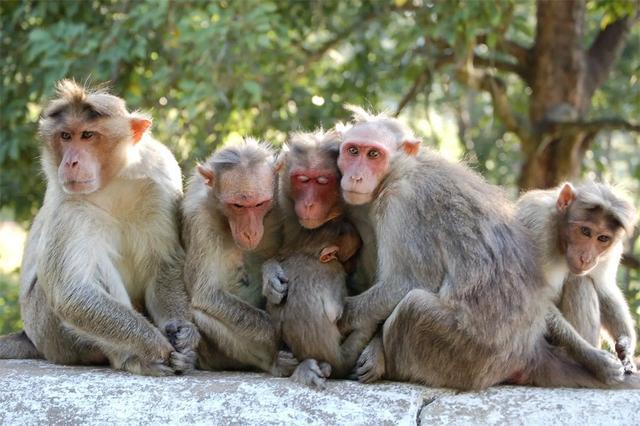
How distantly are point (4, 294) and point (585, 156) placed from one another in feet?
20.6

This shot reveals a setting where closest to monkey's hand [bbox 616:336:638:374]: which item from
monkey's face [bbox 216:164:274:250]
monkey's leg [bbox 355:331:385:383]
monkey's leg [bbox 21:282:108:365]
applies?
monkey's leg [bbox 355:331:385:383]

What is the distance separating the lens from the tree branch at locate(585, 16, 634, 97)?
1042 centimetres

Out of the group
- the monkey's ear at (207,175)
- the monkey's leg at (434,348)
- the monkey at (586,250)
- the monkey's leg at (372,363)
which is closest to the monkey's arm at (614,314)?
the monkey at (586,250)

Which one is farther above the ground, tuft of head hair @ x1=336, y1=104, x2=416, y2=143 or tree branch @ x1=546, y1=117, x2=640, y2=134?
tree branch @ x1=546, y1=117, x2=640, y2=134

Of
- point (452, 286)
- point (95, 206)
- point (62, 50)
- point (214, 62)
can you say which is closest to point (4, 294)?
point (62, 50)

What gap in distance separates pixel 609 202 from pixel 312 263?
5.61 ft

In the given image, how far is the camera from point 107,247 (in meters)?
5.50

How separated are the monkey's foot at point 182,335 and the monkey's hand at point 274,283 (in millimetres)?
456

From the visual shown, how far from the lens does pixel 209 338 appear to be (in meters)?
5.52

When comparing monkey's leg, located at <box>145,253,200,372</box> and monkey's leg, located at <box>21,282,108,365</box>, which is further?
monkey's leg, located at <box>21,282,108,365</box>

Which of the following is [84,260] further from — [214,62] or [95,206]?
[214,62]

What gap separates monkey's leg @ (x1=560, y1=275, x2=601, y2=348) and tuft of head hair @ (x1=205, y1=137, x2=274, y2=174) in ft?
6.08

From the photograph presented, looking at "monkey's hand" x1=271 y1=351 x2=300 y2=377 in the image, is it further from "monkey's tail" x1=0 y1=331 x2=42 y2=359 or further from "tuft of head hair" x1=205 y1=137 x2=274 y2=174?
"monkey's tail" x1=0 y1=331 x2=42 y2=359

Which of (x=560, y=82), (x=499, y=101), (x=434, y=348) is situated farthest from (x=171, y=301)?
(x=560, y=82)
